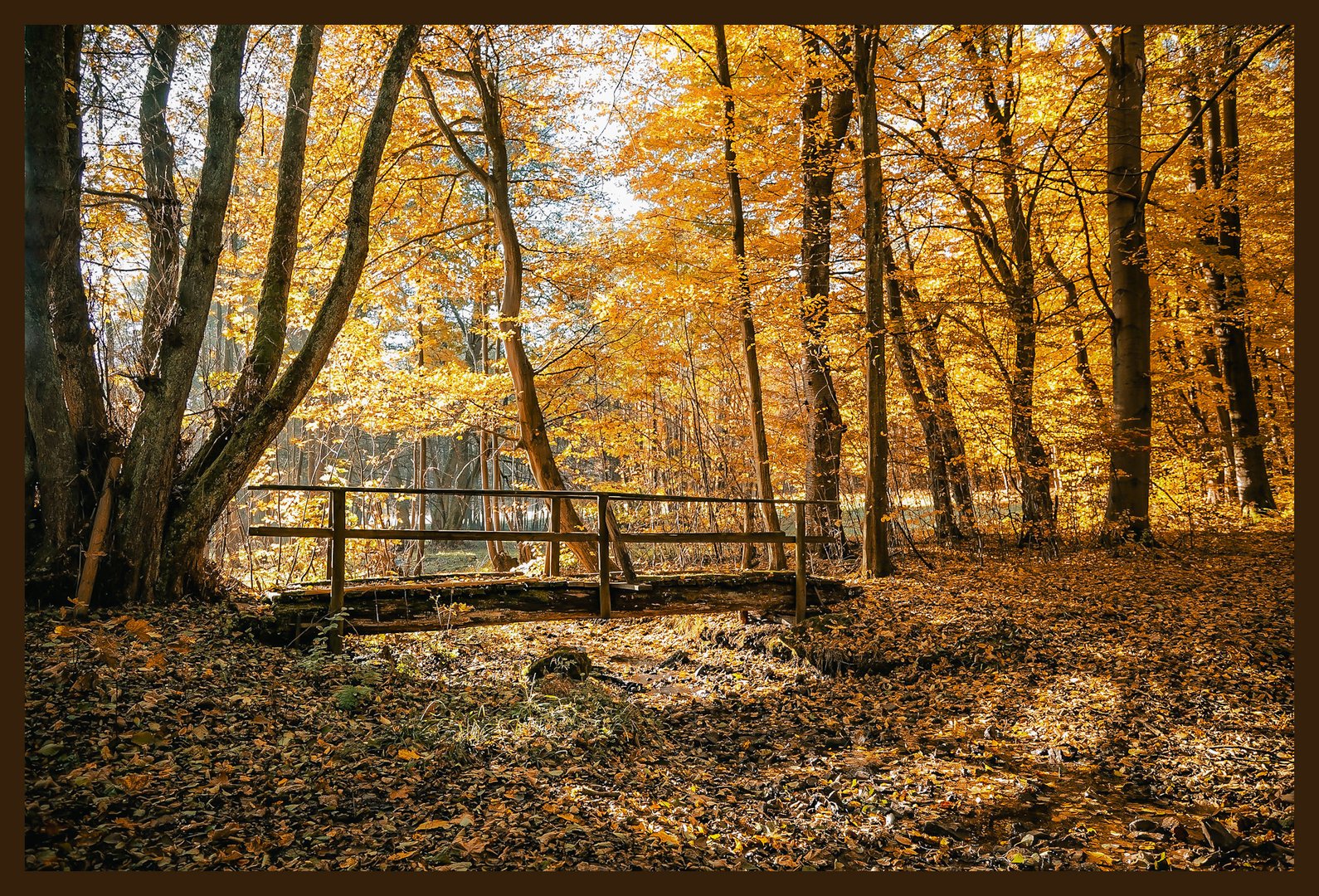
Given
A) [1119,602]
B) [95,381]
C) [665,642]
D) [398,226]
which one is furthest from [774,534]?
[398,226]

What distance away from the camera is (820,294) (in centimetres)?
1097

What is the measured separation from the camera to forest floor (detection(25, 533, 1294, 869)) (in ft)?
11.8

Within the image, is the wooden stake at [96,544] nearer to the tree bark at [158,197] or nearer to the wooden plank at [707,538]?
the tree bark at [158,197]

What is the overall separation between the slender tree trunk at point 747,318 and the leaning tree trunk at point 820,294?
→ 0.97 meters

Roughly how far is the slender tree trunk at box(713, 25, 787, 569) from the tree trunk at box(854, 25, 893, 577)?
4.82 feet

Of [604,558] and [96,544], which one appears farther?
[604,558]

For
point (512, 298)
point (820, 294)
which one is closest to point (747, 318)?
point (820, 294)

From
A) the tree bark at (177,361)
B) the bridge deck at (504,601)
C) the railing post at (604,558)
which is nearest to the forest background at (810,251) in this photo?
the tree bark at (177,361)

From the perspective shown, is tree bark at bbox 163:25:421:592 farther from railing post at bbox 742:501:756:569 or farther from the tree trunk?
railing post at bbox 742:501:756:569

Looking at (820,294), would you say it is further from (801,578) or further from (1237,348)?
(1237,348)

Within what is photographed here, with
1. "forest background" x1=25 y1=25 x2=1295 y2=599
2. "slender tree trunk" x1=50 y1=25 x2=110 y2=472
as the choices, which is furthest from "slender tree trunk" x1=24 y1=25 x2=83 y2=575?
"forest background" x1=25 y1=25 x2=1295 y2=599

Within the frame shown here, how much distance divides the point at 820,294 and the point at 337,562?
26.2ft

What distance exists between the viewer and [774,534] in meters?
8.15

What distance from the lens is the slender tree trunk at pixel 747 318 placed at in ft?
33.4
